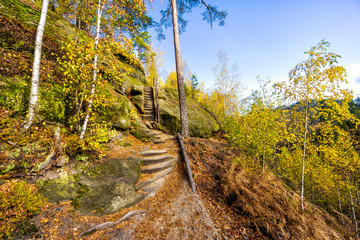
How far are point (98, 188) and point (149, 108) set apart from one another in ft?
25.8

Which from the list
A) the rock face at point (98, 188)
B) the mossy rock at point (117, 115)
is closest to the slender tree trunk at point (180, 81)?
the mossy rock at point (117, 115)

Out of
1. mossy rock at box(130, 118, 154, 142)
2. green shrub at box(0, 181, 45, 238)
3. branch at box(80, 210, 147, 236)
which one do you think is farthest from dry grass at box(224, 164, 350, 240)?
mossy rock at box(130, 118, 154, 142)

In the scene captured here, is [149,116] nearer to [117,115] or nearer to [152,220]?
[117,115]

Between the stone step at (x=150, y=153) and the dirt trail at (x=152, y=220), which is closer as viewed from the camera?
the dirt trail at (x=152, y=220)

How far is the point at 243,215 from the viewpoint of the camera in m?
3.30

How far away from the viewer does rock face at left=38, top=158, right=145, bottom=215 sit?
2.74 m

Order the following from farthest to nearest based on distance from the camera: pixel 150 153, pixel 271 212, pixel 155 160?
pixel 150 153, pixel 155 160, pixel 271 212

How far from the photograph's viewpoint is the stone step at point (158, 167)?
15.4 feet

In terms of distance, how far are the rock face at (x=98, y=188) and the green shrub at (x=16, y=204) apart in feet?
0.99

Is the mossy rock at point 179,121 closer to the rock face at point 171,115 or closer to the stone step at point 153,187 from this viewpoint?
the rock face at point 171,115

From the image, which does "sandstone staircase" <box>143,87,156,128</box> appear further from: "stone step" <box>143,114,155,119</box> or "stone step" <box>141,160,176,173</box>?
"stone step" <box>141,160,176,173</box>

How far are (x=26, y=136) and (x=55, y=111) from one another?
1195 millimetres

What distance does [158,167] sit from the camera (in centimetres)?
484

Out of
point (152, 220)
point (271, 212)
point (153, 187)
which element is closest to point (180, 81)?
point (153, 187)
